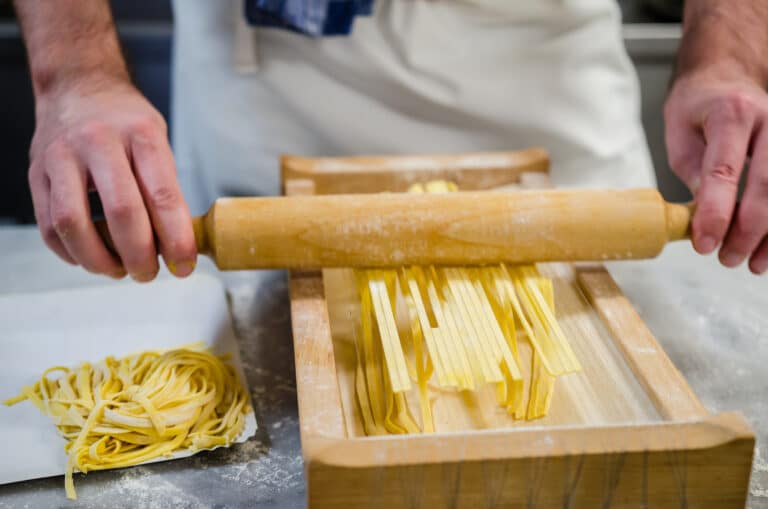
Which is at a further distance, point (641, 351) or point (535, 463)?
point (641, 351)

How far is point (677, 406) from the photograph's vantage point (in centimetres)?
86

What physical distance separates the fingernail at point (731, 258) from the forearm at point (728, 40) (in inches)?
13.6

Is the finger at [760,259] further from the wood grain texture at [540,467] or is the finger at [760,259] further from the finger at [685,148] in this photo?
the wood grain texture at [540,467]

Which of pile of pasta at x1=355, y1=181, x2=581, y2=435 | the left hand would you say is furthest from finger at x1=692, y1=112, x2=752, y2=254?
pile of pasta at x1=355, y1=181, x2=581, y2=435

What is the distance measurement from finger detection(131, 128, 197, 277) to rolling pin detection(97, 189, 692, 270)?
5cm

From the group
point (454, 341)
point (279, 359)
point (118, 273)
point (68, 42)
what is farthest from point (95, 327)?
point (454, 341)

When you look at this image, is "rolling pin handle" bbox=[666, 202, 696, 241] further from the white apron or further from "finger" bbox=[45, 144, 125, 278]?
"finger" bbox=[45, 144, 125, 278]

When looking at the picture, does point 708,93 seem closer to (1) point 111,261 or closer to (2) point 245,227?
(2) point 245,227

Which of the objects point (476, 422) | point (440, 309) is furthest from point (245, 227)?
point (476, 422)

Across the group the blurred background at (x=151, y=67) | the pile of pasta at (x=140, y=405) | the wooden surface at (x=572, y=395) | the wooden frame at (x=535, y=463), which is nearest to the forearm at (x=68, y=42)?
the pile of pasta at (x=140, y=405)

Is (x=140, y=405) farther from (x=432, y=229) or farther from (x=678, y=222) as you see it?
(x=678, y=222)

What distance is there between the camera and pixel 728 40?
1.34 metres

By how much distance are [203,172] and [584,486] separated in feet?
4.14

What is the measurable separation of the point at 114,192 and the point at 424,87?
30.2 inches
